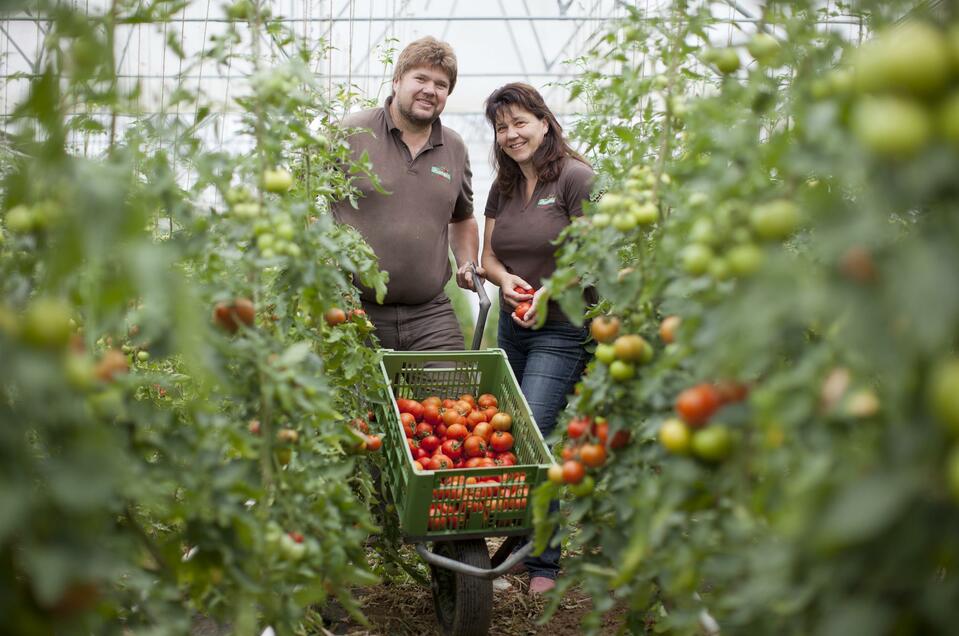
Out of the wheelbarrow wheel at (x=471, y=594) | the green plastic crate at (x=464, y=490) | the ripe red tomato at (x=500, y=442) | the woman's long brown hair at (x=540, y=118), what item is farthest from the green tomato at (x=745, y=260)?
the woman's long brown hair at (x=540, y=118)

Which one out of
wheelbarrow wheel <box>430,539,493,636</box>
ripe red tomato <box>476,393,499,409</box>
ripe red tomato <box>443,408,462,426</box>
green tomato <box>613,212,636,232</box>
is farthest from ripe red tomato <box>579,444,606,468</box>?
ripe red tomato <box>476,393,499,409</box>

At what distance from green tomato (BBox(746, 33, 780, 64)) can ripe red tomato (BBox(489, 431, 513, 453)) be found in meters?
1.50

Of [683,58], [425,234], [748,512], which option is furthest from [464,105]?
[748,512]

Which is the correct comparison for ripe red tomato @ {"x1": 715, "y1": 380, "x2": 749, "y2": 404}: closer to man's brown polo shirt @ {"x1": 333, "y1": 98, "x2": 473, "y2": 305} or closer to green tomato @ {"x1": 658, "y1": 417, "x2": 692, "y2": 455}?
green tomato @ {"x1": 658, "y1": 417, "x2": 692, "y2": 455}

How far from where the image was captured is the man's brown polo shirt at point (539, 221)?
9.13 ft

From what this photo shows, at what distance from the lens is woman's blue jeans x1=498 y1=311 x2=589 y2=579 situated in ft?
8.61

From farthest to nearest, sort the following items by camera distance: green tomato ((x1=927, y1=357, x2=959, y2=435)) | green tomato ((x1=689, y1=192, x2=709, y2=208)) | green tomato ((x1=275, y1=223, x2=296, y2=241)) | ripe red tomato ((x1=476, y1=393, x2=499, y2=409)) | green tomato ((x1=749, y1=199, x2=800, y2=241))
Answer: ripe red tomato ((x1=476, y1=393, x2=499, y2=409)) < green tomato ((x1=275, y1=223, x2=296, y2=241)) < green tomato ((x1=689, y1=192, x2=709, y2=208)) < green tomato ((x1=749, y1=199, x2=800, y2=241)) < green tomato ((x1=927, y1=357, x2=959, y2=435))

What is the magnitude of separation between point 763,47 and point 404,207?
73.0 inches

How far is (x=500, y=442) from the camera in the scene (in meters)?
2.40

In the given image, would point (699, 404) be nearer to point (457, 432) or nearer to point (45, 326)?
point (45, 326)

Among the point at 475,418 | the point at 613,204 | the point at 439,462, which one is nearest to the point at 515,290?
the point at 475,418

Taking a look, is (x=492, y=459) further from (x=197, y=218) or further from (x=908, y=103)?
(x=908, y=103)

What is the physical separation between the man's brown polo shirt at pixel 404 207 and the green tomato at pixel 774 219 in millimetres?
1999

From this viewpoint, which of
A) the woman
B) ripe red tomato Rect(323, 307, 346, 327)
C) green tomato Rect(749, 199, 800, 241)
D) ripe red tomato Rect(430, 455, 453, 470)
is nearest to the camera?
green tomato Rect(749, 199, 800, 241)
